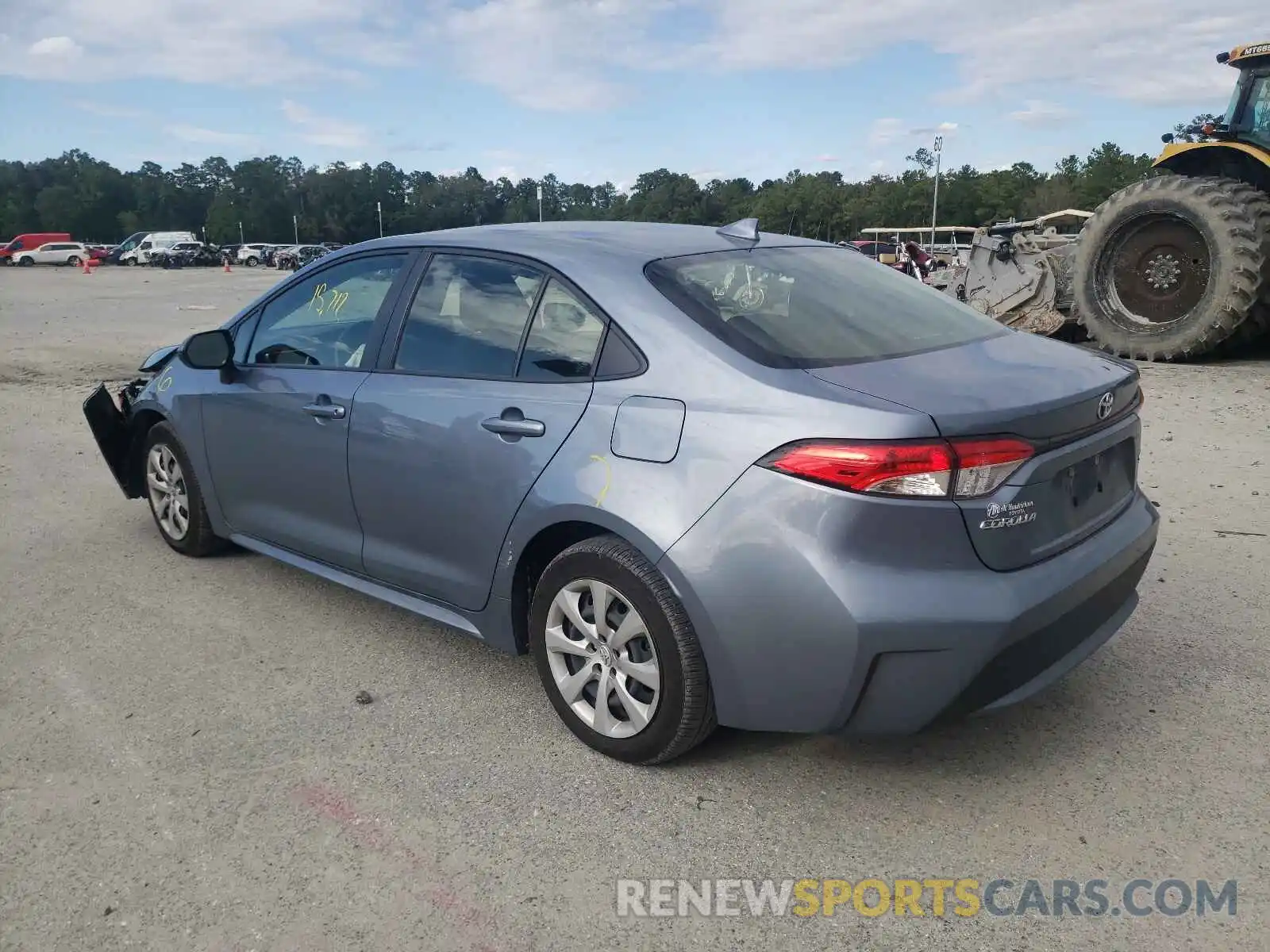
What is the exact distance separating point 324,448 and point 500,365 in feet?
3.07

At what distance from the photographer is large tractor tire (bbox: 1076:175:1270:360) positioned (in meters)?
9.98

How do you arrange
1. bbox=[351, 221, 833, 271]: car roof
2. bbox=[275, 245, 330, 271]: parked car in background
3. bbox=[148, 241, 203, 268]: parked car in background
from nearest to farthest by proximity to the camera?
bbox=[351, 221, 833, 271]: car roof → bbox=[275, 245, 330, 271]: parked car in background → bbox=[148, 241, 203, 268]: parked car in background

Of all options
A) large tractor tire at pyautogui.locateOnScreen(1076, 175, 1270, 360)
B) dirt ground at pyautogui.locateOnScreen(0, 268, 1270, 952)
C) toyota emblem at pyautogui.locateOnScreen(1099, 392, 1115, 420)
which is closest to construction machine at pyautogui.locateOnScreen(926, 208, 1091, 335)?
large tractor tire at pyautogui.locateOnScreen(1076, 175, 1270, 360)

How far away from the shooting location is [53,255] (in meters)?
59.4

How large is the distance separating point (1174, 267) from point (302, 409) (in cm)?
1005

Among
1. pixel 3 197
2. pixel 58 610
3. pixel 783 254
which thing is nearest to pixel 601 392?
pixel 783 254

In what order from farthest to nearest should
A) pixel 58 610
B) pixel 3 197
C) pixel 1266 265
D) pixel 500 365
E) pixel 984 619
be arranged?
pixel 3 197 → pixel 1266 265 → pixel 58 610 → pixel 500 365 → pixel 984 619

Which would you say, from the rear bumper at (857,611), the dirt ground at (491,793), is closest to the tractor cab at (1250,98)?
the dirt ground at (491,793)

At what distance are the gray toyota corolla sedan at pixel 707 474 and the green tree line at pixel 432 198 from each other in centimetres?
7637

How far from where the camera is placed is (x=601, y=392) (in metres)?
3.00

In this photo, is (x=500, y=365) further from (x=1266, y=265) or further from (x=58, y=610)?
(x=1266, y=265)

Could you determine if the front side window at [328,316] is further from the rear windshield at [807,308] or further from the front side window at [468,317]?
the rear windshield at [807,308]

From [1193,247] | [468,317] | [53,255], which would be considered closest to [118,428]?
[468,317]

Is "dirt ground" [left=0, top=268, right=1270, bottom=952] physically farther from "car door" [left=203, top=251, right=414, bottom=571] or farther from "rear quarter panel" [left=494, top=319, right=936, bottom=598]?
"rear quarter panel" [left=494, top=319, right=936, bottom=598]
